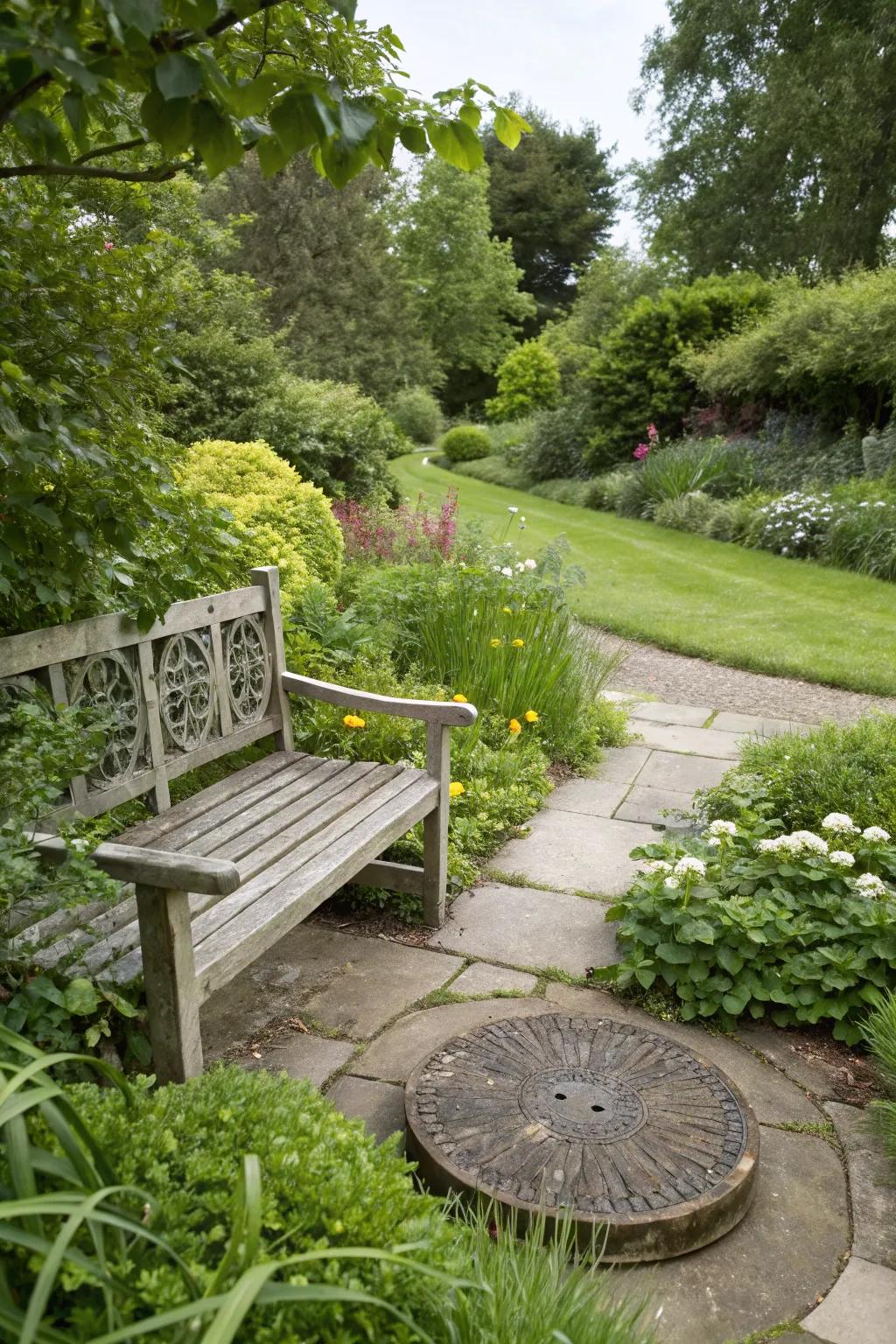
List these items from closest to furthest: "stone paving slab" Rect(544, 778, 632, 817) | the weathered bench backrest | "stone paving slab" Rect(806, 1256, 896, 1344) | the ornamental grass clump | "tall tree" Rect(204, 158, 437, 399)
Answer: "stone paving slab" Rect(806, 1256, 896, 1344) → the weathered bench backrest → the ornamental grass clump → "stone paving slab" Rect(544, 778, 632, 817) → "tall tree" Rect(204, 158, 437, 399)

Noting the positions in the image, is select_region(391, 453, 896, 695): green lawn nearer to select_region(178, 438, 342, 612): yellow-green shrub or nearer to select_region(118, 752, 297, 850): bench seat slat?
select_region(178, 438, 342, 612): yellow-green shrub

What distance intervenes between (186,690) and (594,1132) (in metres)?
1.79

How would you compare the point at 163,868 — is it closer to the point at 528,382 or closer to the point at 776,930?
the point at 776,930

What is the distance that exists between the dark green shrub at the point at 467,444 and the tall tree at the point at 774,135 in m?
7.76

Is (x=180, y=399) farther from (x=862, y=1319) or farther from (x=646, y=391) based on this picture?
(x=646, y=391)

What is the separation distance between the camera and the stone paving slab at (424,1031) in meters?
2.71

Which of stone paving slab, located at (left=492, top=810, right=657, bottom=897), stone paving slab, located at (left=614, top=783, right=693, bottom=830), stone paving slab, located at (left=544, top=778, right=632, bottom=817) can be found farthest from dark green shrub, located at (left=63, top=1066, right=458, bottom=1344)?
stone paving slab, located at (left=544, top=778, right=632, bottom=817)

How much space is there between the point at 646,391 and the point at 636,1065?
16731 mm

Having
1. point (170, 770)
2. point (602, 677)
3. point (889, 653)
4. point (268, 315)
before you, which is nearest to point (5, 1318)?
point (170, 770)

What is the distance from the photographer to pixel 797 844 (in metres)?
3.24

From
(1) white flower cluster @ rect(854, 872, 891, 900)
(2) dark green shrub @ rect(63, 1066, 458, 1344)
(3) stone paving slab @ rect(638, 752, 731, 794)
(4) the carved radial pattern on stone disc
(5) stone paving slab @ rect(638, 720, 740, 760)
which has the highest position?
(2) dark green shrub @ rect(63, 1066, 458, 1344)

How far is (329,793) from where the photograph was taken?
3.33 m

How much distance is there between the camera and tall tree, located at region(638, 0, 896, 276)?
20.7 metres

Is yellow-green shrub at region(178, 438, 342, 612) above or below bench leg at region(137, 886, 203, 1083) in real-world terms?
above
